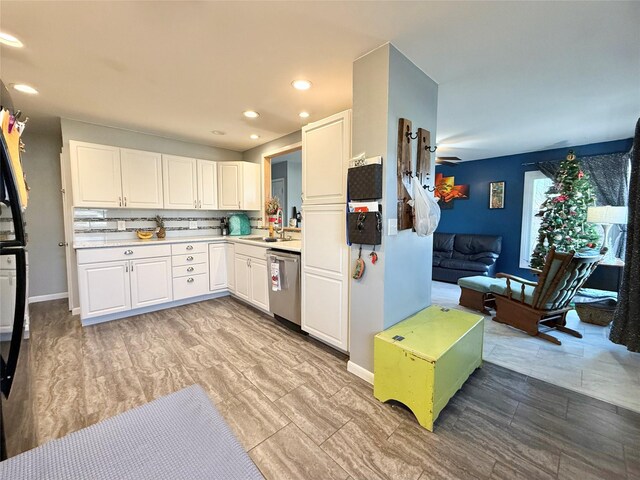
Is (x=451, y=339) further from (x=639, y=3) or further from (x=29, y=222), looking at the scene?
(x=29, y=222)

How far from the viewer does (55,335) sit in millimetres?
2838

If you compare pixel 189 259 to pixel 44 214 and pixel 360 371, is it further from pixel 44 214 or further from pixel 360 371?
pixel 360 371

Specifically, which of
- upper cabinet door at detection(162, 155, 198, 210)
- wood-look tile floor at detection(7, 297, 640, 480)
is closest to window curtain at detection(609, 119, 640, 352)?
wood-look tile floor at detection(7, 297, 640, 480)

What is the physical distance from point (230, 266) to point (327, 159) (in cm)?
241

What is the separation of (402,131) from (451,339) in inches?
57.7

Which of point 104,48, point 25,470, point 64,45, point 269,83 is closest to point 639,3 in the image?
point 269,83

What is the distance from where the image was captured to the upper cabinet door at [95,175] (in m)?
3.12

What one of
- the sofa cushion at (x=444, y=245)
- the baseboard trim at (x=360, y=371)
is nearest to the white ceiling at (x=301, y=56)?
the baseboard trim at (x=360, y=371)

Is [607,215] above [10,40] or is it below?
below

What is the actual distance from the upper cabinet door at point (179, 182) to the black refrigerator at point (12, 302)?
2943 mm

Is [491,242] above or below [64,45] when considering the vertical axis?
below

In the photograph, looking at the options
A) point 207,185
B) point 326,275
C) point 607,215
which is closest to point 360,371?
point 326,275

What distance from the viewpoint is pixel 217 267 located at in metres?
3.99

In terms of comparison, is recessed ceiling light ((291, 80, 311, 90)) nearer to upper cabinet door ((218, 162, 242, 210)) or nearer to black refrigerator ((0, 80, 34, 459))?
black refrigerator ((0, 80, 34, 459))
